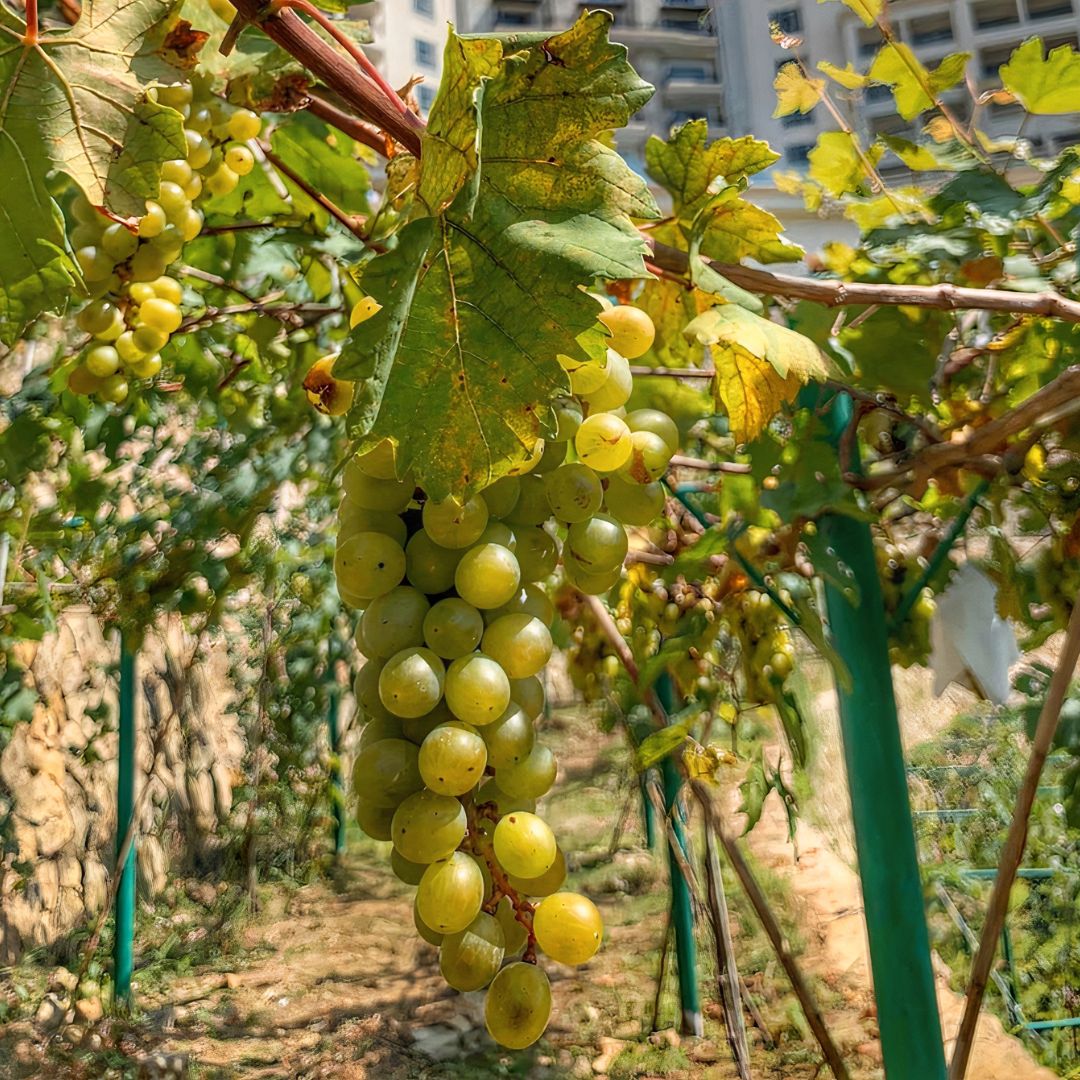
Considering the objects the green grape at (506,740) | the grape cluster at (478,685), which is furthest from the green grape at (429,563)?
the green grape at (506,740)

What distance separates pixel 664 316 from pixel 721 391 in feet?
0.46

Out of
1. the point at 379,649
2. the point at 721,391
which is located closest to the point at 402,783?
the point at 379,649

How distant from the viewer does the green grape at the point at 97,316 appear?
3.16 ft

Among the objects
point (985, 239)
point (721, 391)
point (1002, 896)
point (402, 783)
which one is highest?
point (985, 239)

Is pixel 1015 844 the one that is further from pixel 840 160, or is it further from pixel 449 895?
pixel 840 160

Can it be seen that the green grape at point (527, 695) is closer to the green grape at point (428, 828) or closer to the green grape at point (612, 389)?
the green grape at point (428, 828)

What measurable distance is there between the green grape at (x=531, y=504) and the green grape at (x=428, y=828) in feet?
0.75

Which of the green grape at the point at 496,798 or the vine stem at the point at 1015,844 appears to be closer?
the green grape at the point at 496,798

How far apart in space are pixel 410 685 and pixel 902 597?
0.93 m

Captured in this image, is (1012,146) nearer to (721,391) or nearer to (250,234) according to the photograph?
(721,391)

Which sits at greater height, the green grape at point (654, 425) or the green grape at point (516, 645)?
the green grape at point (654, 425)

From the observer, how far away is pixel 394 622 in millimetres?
679

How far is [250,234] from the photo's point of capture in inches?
63.9

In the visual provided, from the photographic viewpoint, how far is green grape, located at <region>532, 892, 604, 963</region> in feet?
1.96
